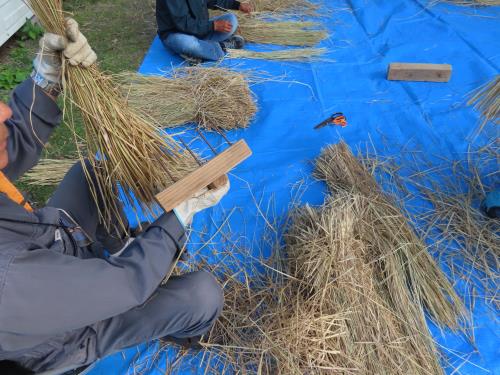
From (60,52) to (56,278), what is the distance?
0.70 m

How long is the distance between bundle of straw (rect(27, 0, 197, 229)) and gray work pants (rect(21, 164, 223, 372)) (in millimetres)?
314

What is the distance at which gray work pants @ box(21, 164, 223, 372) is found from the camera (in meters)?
1.14

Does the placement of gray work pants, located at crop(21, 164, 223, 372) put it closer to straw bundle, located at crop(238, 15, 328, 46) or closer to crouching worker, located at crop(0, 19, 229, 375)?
crouching worker, located at crop(0, 19, 229, 375)

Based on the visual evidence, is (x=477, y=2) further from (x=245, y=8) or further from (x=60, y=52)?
(x=60, y=52)

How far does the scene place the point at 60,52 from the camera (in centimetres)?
120

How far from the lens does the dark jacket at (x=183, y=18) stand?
10.4 feet

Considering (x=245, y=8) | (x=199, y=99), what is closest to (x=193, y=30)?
(x=245, y=8)

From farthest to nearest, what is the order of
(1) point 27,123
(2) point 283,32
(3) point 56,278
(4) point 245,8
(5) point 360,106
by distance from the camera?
(4) point 245,8 < (2) point 283,32 < (5) point 360,106 < (1) point 27,123 < (3) point 56,278

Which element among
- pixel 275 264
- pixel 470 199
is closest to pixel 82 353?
pixel 275 264

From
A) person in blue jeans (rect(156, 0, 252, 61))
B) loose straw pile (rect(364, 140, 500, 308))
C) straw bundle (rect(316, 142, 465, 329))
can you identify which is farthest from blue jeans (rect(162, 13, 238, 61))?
straw bundle (rect(316, 142, 465, 329))

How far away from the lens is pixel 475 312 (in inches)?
61.6

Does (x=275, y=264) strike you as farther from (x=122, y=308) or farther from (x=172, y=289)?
(x=122, y=308)

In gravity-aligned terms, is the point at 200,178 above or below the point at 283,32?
above

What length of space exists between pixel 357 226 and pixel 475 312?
566mm
